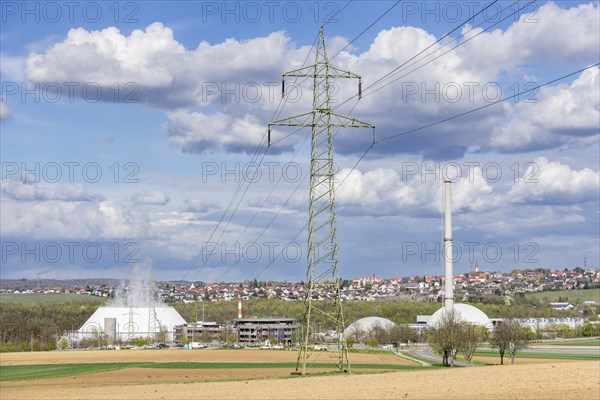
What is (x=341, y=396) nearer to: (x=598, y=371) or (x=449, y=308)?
(x=598, y=371)

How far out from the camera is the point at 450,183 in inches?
7096

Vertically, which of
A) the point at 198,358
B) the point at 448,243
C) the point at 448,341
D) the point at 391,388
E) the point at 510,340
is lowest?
the point at 198,358

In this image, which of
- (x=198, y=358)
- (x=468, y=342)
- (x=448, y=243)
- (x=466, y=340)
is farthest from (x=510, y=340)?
(x=448, y=243)

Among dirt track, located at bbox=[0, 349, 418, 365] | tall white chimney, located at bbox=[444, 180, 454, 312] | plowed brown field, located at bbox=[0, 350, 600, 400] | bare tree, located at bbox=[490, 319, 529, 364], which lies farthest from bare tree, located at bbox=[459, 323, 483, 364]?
tall white chimney, located at bbox=[444, 180, 454, 312]

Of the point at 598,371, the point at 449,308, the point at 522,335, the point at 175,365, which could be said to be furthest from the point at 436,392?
the point at 449,308

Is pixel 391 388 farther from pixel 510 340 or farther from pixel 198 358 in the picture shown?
pixel 198 358

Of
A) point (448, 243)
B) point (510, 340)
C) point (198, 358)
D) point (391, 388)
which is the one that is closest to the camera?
point (391, 388)

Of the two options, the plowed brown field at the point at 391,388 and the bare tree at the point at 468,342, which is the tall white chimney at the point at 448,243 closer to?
the bare tree at the point at 468,342

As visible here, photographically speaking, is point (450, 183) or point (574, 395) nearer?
point (574, 395)

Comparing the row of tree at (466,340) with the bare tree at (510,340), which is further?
the bare tree at (510,340)

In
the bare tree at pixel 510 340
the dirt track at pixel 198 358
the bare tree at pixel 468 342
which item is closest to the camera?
the bare tree at pixel 468 342

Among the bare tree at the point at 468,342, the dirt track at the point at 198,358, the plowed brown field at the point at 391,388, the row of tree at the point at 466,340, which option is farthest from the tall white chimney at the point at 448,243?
the plowed brown field at the point at 391,388

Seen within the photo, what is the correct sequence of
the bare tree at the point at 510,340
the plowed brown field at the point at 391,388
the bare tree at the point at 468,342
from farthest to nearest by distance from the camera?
the bare tree at the point at 510,340 < the bare tree at the point at 468,342 < the plowed brown field at the point at 391,388

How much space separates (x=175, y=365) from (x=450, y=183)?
282 ft
